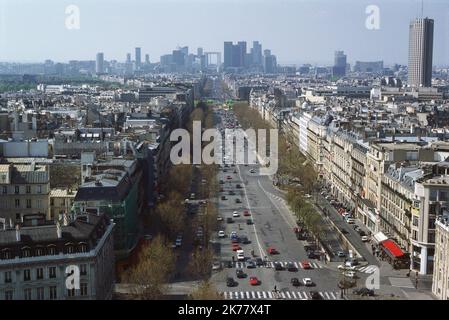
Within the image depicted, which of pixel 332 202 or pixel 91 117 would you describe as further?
pixel 91 117

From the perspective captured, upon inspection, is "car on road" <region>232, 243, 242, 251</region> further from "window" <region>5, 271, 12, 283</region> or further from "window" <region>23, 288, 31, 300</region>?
"window" <region>5, 271, 12, 283</region>

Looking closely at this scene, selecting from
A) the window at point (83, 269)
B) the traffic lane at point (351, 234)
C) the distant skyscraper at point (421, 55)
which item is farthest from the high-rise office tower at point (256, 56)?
the window at point (83, 269)

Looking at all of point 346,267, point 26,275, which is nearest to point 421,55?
point 346,267

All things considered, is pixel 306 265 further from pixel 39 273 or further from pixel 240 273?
pixel 39 273

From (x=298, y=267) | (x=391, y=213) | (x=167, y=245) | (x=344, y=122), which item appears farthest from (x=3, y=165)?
(x=344, y=122)
